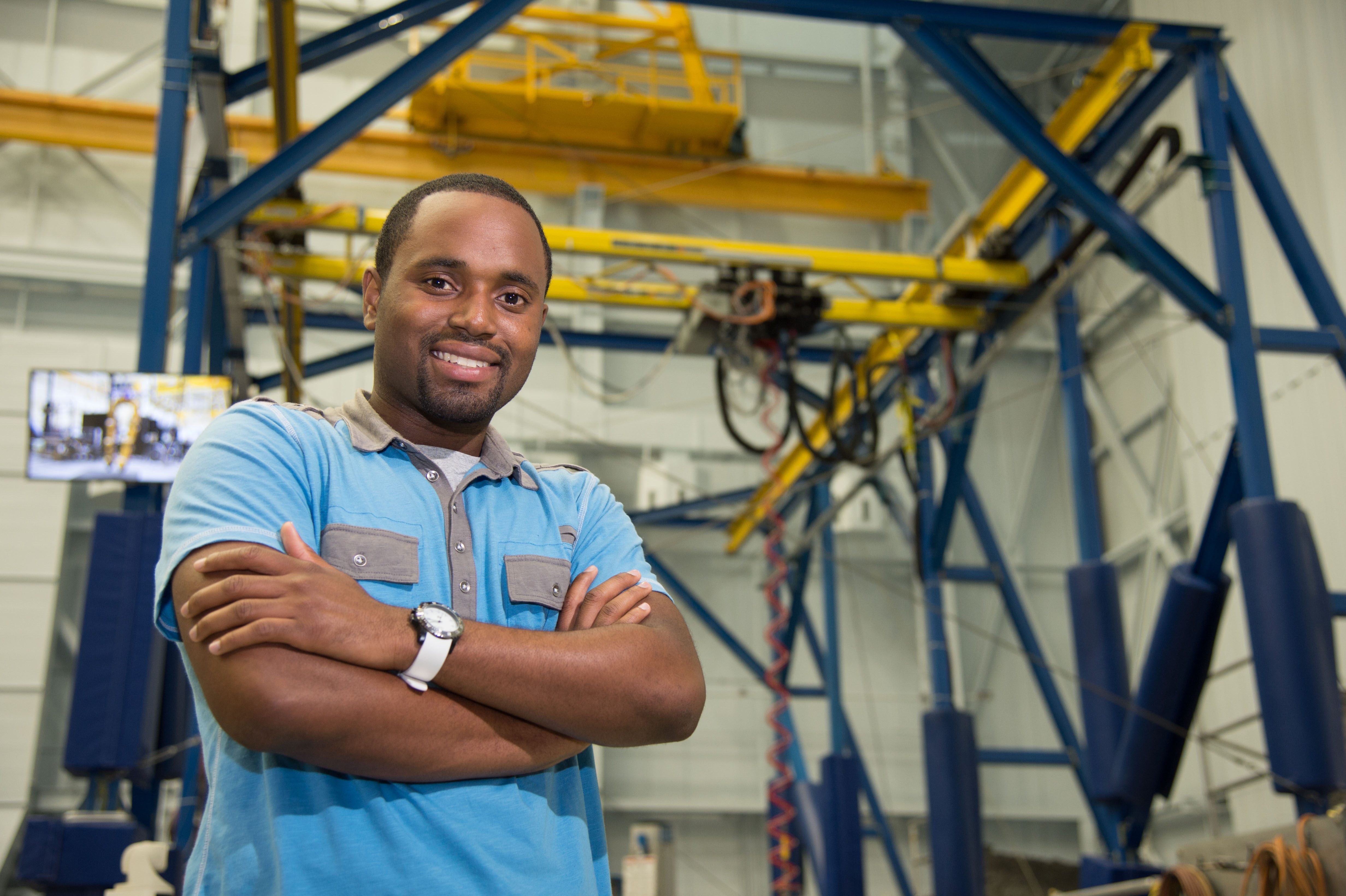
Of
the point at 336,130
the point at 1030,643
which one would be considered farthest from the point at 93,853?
the point at 1030,643

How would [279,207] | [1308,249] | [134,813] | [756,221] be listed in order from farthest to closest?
[756,221] → [279,207] → [1308,249] → [134,813]

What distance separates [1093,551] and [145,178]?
1131 centimetres

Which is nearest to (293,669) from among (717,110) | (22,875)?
(22,875)

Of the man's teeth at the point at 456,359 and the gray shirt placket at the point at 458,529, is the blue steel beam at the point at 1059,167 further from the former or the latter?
the gray shirt placket at the point at 458,529

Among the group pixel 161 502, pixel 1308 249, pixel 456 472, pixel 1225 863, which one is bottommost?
pixel 1225 863

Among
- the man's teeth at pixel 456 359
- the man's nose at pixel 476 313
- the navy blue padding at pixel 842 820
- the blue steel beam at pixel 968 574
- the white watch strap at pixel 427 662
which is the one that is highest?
the blue steel beam at pixel 968 574

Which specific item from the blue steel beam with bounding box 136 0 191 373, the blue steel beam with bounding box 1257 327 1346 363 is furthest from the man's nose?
the blue steel beam with bounding box 1257 327 1346 363

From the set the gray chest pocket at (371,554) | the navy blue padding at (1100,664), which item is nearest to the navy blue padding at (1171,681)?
the navy blue padding at (1100,664)

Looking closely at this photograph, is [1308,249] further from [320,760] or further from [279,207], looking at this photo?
[320,760]

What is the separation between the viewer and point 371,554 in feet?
5.63

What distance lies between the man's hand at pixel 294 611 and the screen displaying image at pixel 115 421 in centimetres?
389

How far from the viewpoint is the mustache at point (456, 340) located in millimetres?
1896

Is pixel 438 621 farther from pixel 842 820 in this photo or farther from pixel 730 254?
pixel 842 820

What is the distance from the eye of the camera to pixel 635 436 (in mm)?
14148
